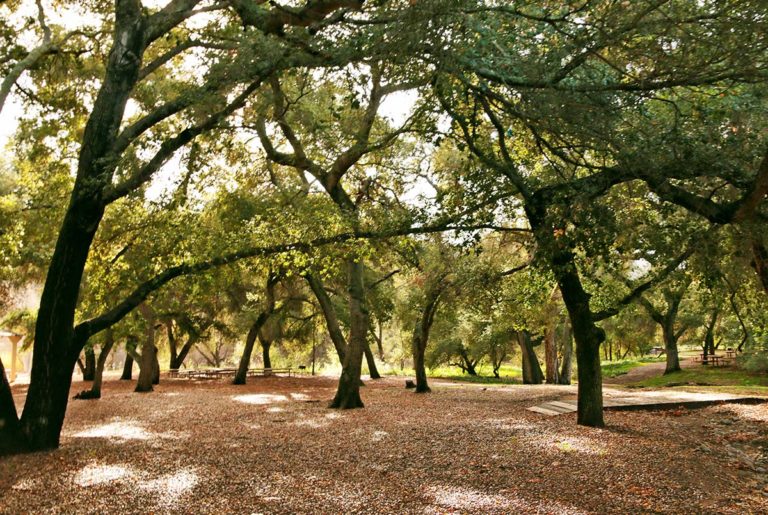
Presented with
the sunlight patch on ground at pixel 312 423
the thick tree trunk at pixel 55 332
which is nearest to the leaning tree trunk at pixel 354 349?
the sunlight patch on ground at pixel 312 423

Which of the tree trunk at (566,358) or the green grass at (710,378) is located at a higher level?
the tree trunk at (566,358)

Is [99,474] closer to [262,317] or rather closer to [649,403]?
[649,403]

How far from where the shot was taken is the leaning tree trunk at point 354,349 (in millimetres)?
15383

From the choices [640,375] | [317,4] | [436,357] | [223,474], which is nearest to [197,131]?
[317,4]

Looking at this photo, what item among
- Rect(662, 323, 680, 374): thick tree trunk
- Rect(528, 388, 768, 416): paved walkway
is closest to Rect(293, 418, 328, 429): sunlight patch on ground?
Rect(528, 388, 768, 416): paved walkway

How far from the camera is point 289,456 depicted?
8.66 metres

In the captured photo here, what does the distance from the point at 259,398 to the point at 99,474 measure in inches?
471

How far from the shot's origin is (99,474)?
7.48 metres

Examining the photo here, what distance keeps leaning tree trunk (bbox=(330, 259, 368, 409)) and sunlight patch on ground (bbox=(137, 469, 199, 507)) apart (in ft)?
26.2

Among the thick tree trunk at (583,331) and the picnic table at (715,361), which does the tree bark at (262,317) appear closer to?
the thick tree trunk at (583,331)

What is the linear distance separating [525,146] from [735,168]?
15.2 ft

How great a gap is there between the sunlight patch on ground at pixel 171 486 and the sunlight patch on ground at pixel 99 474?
1.92 feet

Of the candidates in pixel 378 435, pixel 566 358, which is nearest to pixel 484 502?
pixel 378 435

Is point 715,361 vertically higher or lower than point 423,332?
lower
